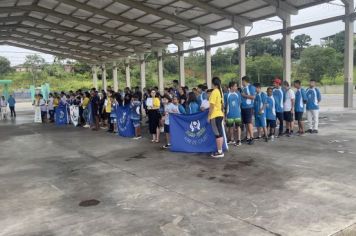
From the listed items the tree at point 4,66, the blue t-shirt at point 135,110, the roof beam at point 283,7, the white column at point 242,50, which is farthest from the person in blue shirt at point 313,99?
the tree at point 4,66

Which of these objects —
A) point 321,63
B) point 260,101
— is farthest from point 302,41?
point 260,101

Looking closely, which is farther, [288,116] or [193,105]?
[288,116]

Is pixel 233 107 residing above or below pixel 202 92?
below

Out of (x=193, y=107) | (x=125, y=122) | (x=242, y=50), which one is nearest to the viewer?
(x=193, y=107)

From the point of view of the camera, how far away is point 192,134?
8531 millimetres

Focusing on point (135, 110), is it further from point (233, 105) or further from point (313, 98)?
point (313, 98)

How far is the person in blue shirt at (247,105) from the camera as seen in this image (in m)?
9.19

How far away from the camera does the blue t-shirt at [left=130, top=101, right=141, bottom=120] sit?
36.7 ft

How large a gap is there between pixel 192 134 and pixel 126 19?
45.3 feet

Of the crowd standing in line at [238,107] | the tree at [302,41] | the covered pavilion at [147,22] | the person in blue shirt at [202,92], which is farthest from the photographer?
the tree at [302,41]

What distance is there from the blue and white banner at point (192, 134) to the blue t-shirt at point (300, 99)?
3.16 meters

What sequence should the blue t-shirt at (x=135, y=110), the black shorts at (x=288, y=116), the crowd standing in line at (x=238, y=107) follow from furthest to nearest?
the blue t-shirt at (x=135, y=110) < the black shorts at (x=288, y=116) < the crowd standing in line at (x=238, y=107)

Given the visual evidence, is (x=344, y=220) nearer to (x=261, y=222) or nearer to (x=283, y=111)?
(x=261, y=222)

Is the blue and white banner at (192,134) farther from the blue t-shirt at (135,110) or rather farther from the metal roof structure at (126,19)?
the metal roof structure at (126,19)
